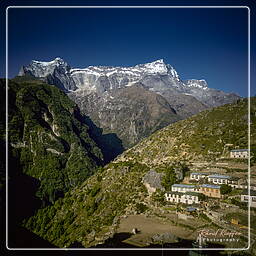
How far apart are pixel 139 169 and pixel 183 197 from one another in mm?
11159

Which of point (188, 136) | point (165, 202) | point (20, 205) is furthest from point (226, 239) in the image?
point (20, 205)

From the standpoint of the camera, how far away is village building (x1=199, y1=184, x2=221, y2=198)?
17688mm

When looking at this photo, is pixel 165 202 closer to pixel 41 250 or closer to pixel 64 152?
pixel 41 250

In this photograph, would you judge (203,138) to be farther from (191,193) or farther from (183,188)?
(191,193)

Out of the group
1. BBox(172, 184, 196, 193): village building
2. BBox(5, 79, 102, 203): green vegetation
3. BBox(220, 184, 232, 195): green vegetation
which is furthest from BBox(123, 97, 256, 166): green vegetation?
BBox(5, 79, 102, 203): green vegetation

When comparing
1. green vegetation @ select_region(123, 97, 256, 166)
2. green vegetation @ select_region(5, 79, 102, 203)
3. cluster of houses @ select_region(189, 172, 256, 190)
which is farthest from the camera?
green vegetation @ select_region(5, 79, 102, 203)

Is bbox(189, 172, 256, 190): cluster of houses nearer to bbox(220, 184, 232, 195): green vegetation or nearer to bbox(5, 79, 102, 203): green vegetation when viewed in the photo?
bbox(220, 184, 232, 195): green vegetation

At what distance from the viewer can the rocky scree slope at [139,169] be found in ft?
71.8

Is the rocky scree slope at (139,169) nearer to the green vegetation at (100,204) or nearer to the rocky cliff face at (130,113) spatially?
the green vegetation at (100,204)

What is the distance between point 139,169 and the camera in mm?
28375

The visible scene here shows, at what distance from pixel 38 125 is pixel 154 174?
5516 centimetres

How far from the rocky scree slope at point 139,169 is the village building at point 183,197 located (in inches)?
65.3

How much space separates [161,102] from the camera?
552ft

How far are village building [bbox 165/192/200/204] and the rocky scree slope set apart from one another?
1658 millimetres
